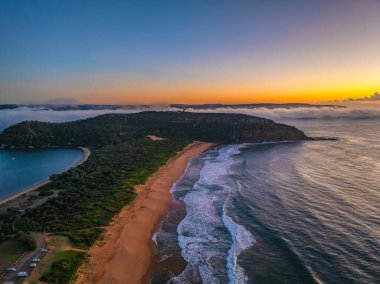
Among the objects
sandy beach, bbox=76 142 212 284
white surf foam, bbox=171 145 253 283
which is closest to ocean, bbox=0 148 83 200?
sandy beach, bbox=76 142 212 284

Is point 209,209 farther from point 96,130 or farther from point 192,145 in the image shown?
point 96,130

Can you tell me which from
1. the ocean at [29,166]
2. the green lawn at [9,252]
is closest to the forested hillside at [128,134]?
the ocean at [29,166]

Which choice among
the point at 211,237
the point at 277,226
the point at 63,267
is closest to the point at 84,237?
the point at 63,267

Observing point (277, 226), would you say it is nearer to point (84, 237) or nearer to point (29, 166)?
point (84, 237)

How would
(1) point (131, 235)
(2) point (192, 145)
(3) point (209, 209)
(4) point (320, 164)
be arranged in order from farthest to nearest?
1. (2) point (192, 145)
2. (4) point (320, 164)
3. (3) point (209, 209)
4. (1) point (131, 235)

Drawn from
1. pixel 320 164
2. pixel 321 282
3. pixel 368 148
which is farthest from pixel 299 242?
pixel 368 148

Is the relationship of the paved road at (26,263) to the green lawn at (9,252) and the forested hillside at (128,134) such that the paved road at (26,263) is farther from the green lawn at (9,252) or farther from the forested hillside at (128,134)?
the forested hillside at (128,134)

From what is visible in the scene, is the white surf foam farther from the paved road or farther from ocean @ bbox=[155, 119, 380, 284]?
the paved road
